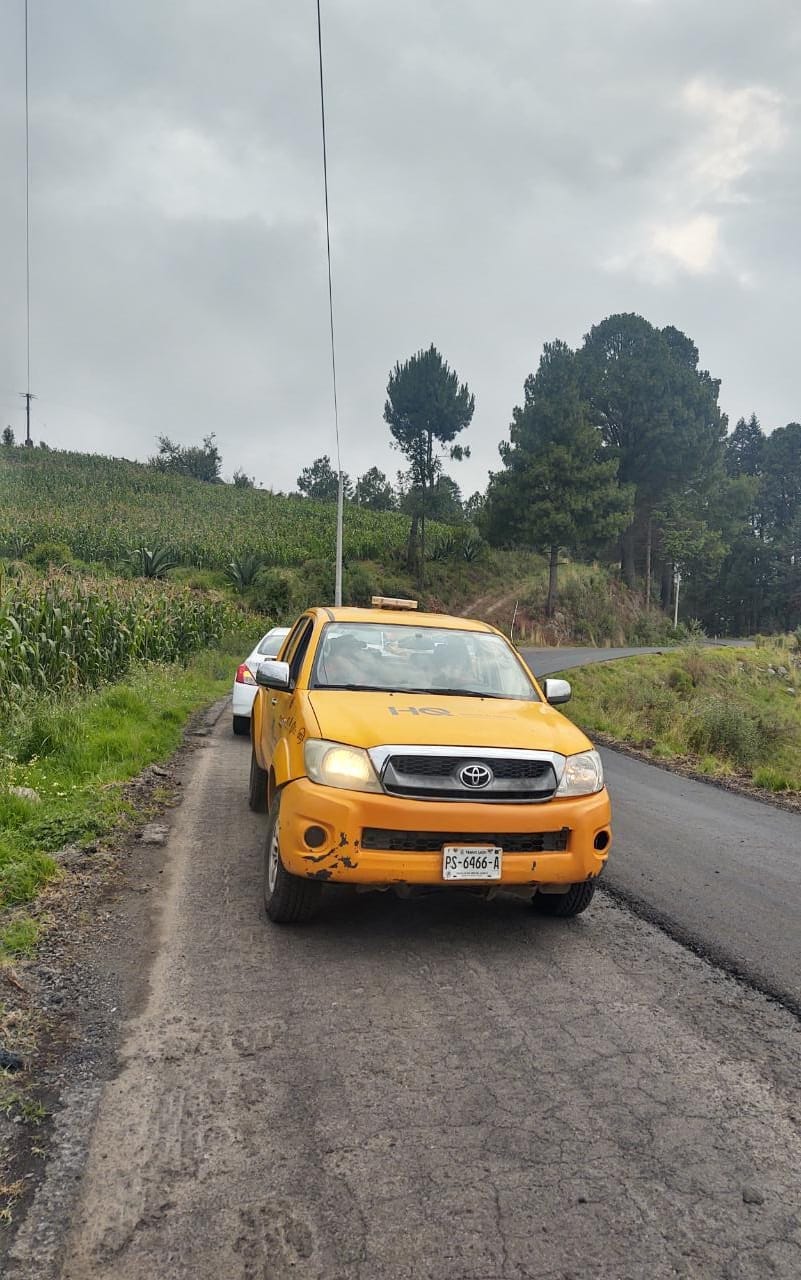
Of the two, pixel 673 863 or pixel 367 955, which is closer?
pixel 367 955

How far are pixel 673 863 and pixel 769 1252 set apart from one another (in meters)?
4.01

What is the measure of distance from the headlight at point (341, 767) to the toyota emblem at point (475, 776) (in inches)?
16.9

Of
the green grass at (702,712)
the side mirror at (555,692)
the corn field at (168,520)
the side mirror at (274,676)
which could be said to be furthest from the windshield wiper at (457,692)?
the corn field at (168,520)

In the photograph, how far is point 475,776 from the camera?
407 cm

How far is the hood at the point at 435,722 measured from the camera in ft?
13.7

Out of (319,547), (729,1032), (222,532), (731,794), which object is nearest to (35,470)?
(222,532)

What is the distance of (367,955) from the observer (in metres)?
4.04

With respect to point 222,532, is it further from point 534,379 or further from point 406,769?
point 406,769

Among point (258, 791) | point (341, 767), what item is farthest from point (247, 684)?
point (341, 767)

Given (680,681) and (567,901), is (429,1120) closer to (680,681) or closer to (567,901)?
(567,901)

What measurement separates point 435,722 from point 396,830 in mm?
683

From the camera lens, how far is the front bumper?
3.93 metres

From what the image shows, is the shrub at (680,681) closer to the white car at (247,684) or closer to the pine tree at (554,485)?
the white car at (247,684)

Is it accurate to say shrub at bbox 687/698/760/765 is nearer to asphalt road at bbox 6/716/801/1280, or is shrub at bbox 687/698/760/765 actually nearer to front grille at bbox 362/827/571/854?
asphalt road at bbox 6/716/801/1280
